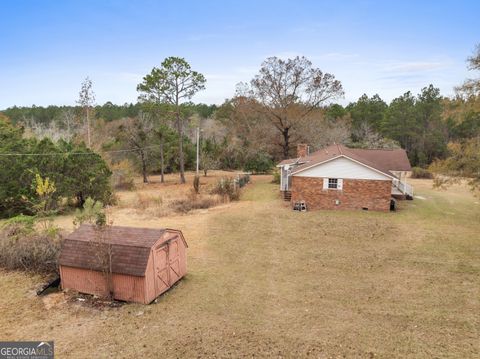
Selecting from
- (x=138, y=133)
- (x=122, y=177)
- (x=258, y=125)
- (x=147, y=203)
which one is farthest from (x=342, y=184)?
(x=138, y=133)

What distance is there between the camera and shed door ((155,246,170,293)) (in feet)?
34.3

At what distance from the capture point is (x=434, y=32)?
20031mm

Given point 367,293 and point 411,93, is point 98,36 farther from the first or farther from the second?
point 411,93

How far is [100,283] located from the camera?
10.5 m

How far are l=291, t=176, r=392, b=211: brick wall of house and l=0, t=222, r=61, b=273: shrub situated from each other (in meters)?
15.2

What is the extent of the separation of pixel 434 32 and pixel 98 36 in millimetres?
21856

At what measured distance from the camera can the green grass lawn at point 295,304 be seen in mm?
7641

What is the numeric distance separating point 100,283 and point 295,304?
629 cm

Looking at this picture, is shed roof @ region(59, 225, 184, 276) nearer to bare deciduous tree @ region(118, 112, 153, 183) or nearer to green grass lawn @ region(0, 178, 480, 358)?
green grass lawn @ region(0, 178, 480, 358)

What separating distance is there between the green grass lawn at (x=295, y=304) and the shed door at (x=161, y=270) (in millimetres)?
408

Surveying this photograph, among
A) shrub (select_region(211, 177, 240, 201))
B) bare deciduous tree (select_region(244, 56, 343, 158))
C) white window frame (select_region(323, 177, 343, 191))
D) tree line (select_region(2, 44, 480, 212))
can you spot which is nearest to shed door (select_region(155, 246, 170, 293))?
white window frame (select_region(323, 177, 343, 191))

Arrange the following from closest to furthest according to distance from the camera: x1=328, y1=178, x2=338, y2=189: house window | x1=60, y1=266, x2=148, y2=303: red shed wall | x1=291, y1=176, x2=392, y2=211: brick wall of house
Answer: x1=60, y1=266, x2=148, y2=303: red shed wall < x1=291, y1=176, x2=392, y2=211: brick wall of house < x1=328, y1=178, x2=338, y2=189: house window

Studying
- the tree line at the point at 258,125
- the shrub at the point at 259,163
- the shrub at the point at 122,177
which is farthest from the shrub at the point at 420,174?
the shrub at the point at 122,177

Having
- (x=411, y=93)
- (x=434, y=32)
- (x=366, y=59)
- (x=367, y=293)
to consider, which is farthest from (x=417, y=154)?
(x=367, y=293)
